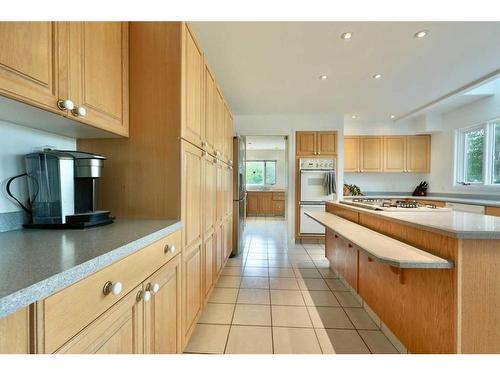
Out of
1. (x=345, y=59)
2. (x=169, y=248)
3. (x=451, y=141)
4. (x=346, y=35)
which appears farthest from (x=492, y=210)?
(x=169, y=248)

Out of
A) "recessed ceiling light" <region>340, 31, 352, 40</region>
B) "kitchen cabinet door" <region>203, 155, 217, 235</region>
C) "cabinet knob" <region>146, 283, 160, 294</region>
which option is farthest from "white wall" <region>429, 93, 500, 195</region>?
"cabinet knob" <region>146, 283, 160, 294</region>

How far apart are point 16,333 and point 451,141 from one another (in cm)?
628

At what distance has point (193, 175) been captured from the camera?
1596 millimetres

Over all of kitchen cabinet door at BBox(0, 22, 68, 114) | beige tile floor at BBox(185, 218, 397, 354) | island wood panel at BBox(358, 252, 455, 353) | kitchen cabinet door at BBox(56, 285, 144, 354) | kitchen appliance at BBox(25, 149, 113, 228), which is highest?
kitchen cabinet door at BBox(0, 22, 68, 114)

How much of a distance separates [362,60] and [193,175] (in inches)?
92.6

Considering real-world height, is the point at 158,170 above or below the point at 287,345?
above

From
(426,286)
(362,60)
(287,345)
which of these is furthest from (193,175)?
(362,60)

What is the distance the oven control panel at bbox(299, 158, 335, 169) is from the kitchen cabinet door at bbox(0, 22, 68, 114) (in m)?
4.05

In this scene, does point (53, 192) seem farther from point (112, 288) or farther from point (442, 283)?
point (442, 283)

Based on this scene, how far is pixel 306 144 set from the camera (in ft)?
15.2

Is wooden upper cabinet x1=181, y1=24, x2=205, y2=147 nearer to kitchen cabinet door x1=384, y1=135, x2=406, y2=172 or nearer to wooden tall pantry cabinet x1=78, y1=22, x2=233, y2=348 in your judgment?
wooden tall pantry cabinet x1=78, y1=22, x2=233, y2=348

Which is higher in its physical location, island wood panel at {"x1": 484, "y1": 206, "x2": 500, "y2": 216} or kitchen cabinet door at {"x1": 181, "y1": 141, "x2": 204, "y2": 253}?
kitchen cabinet door at {"x1": 181, "y1": 141, "x2": 204, "y2": 253}

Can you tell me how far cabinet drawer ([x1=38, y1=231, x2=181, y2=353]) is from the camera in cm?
55
